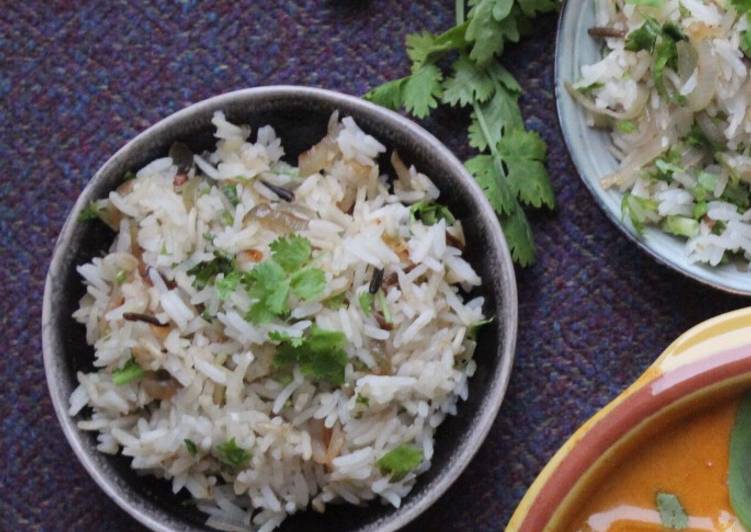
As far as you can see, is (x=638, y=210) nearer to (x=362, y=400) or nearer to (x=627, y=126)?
(x=627, y=126)

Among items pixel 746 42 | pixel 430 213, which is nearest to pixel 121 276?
pixel 430 213

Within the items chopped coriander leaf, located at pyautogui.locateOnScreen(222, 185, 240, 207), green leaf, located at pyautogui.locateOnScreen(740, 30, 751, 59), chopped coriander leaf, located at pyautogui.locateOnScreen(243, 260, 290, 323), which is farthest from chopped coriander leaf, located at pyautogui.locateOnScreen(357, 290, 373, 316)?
green leaf, located at pyautogui.locateOnScreen(740, 30, 751, 59)

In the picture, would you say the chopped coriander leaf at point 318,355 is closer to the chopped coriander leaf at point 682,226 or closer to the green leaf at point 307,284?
the green leaf at point 307,284

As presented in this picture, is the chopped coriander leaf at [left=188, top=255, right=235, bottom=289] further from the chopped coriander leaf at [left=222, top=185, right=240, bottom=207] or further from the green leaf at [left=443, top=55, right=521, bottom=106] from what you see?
the green leaf at [left=443, top=55, right=521, bottom=106]

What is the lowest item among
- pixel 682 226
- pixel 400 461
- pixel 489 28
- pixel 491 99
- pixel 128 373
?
pixel 400 461

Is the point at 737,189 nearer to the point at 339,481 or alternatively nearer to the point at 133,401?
the point at 339,481
